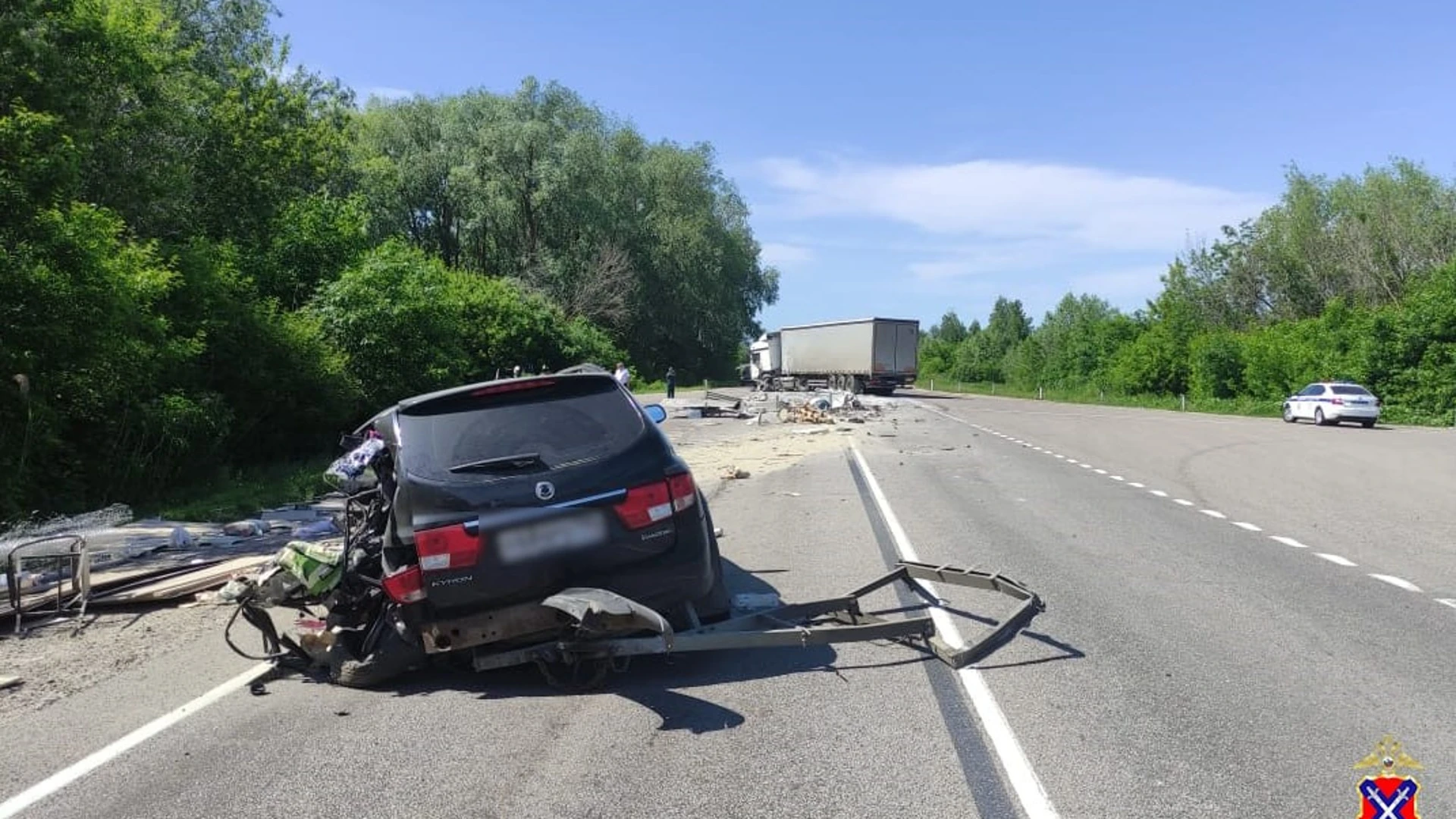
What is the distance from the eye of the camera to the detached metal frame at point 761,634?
5395 millimetres

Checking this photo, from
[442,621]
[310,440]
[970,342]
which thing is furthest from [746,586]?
[970,342]

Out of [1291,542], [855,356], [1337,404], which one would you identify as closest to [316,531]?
[1291,542]

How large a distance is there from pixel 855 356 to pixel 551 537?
50.5m

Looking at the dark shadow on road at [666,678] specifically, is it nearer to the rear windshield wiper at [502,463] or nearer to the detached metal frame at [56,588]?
the rear windshield wiper at [502,463]

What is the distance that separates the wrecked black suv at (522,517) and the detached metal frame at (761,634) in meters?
0.14

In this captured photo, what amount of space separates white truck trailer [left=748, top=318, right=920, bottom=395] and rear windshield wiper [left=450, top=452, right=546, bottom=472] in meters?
48.4

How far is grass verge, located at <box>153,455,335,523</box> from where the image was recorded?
13844mm

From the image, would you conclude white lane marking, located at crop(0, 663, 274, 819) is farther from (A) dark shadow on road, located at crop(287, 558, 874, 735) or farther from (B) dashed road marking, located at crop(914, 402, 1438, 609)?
(B) dashed road marking, located at crop(914, 402, 1438, 609)

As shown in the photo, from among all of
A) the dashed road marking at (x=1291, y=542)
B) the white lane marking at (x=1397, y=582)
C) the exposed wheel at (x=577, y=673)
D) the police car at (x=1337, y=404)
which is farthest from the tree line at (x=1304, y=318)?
the exposed wheel at (x=577, y=673)

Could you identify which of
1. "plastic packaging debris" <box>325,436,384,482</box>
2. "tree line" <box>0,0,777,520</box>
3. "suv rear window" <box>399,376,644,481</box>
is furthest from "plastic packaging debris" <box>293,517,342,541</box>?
"suv rear window" <box>399,376,644,481</box>

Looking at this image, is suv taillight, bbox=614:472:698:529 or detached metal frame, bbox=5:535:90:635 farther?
detached metal frame, bbox=5:535:90:635

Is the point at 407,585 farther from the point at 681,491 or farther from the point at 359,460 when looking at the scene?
the point at 681,491

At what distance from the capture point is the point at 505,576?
5.46 meters

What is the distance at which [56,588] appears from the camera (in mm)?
8461
